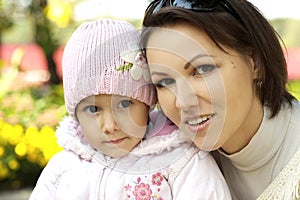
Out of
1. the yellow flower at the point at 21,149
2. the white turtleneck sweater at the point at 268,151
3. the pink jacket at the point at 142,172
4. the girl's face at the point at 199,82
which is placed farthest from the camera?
the yellow flower at the point at 21,149

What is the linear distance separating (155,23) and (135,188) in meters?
0.65

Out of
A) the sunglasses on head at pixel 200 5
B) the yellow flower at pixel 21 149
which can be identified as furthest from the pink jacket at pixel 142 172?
the yellow flower at pixel 21 149

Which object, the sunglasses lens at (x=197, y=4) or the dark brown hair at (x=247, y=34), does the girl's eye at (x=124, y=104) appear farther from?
the sunglasses lens at (x=197, y=4)

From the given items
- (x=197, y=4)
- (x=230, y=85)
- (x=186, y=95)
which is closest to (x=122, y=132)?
(x=186, y=95)

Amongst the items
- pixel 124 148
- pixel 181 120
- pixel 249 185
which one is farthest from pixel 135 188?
pixel 249 185

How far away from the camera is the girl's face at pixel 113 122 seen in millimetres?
2240

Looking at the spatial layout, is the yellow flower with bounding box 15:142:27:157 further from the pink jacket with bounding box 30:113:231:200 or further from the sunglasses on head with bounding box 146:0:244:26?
the sunglasses on head with bounding box 146:0:244:26

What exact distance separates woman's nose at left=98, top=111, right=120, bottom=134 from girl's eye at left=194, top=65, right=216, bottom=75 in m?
0.38

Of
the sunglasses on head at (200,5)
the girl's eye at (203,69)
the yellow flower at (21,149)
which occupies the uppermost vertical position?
the sunglasses on head at (200,5)

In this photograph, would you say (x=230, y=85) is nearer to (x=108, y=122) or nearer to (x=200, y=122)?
(x=200, y=122)

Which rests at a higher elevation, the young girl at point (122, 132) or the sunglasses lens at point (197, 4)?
the sunglasses lens at point (197, 4)

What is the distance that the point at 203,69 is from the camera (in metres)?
2.11

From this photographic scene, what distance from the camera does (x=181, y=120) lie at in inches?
86.0

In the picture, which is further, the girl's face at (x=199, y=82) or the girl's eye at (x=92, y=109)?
the girl's eye at (x=92, y=109)
